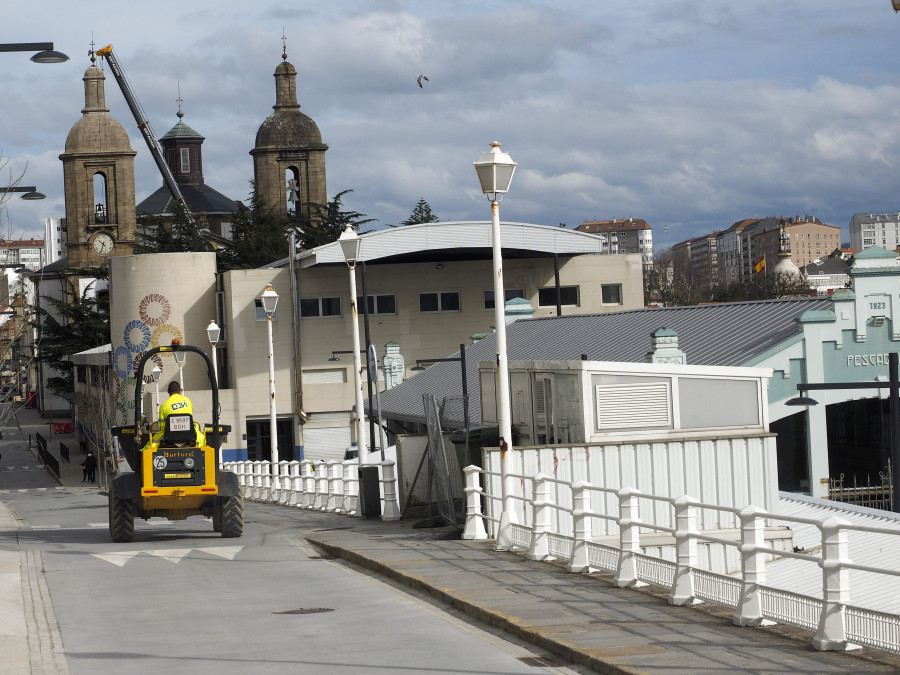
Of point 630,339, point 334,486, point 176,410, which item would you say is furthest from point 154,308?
point 176,410

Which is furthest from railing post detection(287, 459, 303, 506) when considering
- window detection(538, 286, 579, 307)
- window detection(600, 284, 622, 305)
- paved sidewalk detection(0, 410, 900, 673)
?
window detection(600, 284, 622, 305)

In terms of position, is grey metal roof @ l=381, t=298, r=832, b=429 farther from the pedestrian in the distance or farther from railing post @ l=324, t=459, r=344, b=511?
the pedestrian in the distance

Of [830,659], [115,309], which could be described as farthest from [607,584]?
[115,309]

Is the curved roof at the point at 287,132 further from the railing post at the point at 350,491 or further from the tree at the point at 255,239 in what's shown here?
the railing post at the point at 350,491

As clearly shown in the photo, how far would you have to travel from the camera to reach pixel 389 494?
Answer: 2259 cm

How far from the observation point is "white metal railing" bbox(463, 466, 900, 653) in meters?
9.36

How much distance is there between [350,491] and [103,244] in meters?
94.5

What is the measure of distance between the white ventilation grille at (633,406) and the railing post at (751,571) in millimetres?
8676

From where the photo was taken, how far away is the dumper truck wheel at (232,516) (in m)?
20.3

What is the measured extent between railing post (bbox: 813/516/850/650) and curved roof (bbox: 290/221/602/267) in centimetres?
5227

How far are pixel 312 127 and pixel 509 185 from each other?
95282 mm

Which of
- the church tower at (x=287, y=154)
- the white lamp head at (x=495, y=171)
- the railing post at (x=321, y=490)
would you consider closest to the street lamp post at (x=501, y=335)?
the white lamp head at (x=495, y=171)

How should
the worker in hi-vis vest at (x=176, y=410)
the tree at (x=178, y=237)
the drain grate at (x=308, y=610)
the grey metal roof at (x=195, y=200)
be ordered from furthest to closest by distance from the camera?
the grey metal roof at (x=195, y=200), the tree at (x=178, y=237), the worker in hi-vis vest at (x=176, y=410), the drain grate at (x=308, y=610)

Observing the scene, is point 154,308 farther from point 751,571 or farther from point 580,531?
point 751,571
